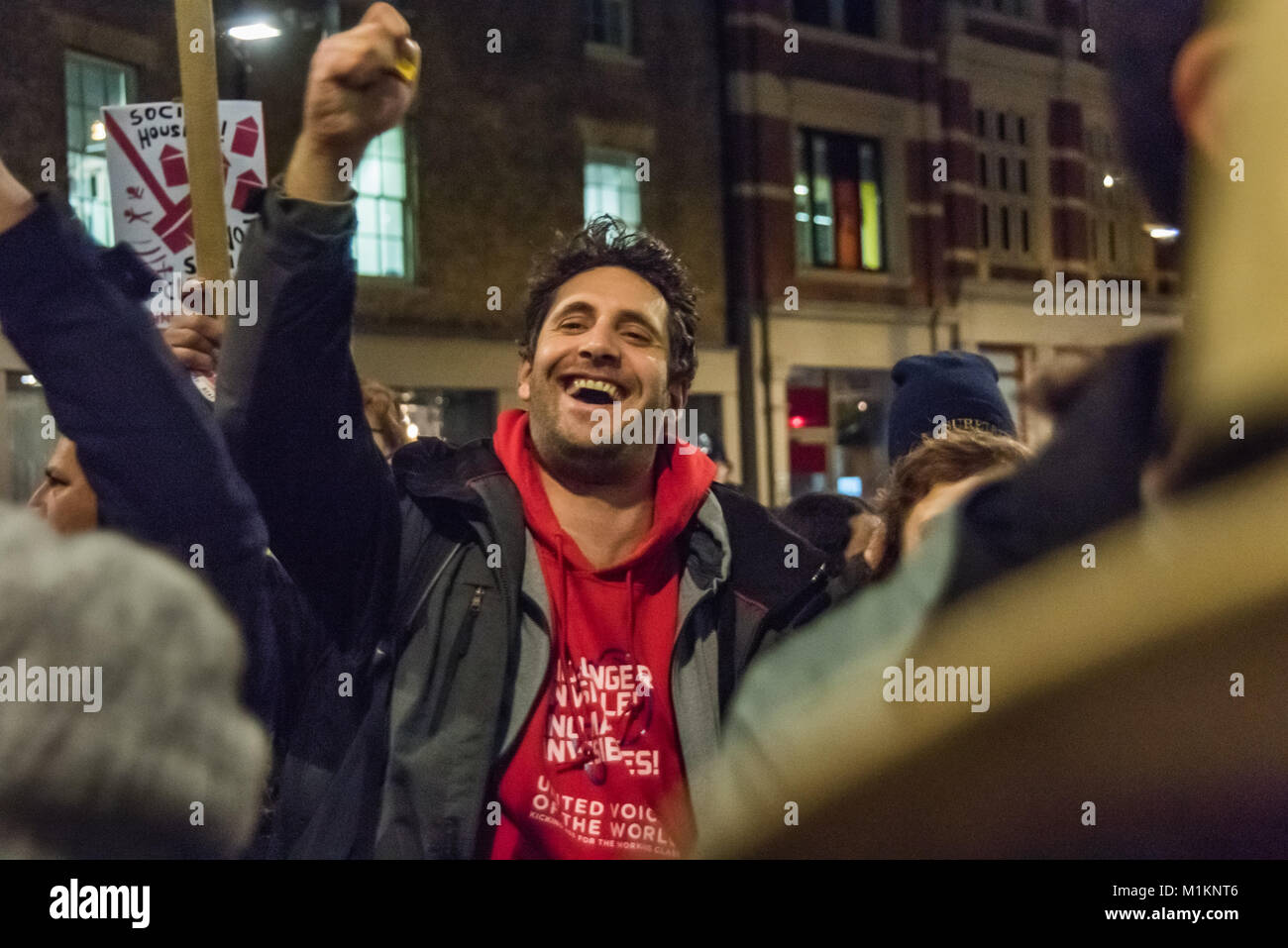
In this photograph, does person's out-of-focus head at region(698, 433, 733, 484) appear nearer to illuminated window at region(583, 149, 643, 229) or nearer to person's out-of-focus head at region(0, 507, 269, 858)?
illuminated window at region(583, 149, 643, 229)

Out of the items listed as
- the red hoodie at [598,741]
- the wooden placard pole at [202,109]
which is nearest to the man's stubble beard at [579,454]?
the red hoodie at [598,741]

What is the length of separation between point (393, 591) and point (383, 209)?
585mm

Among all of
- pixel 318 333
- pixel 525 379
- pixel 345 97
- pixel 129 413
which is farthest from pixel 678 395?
pixel 129 413

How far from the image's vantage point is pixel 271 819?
2.46 meters

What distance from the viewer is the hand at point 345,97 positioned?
2.25 metres

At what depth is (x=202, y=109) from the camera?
2545mm

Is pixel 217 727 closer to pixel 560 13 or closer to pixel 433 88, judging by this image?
pixel 433 88

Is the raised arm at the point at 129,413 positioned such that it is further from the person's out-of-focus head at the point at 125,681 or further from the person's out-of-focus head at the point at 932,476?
the person's out-of-focus head at the point at 932,476

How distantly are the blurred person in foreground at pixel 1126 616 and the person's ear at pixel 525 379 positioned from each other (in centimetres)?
56

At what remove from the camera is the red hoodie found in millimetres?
2316

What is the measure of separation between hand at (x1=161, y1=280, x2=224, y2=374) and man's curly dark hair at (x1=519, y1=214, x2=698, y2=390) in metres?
0.48
